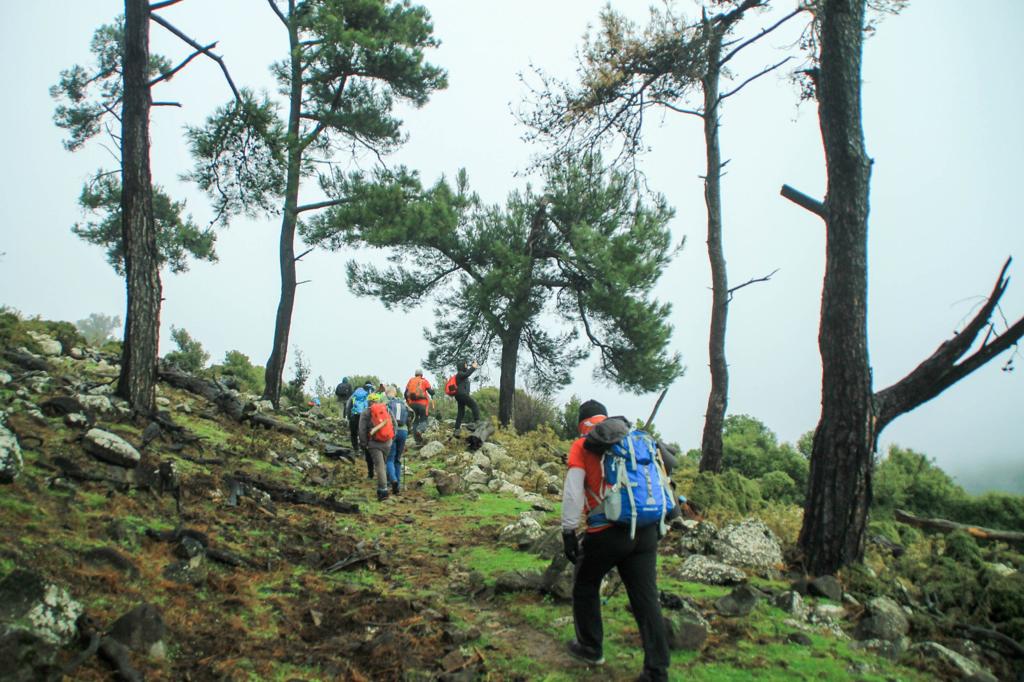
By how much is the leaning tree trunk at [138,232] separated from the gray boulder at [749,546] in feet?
Answer: 25.6

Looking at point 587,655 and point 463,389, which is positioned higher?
point 463,389

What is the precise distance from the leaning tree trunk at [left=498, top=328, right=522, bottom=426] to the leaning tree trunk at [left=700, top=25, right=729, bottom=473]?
9.01 m

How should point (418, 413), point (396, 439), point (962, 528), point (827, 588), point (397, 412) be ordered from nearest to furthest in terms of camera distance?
point (827, 588), point (962, 528), point (396, 439), point (397, 412), point (418, 413)

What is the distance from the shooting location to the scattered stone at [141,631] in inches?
136

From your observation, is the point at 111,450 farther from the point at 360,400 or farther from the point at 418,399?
the point at 418,399

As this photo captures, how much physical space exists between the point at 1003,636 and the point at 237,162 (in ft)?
38.7

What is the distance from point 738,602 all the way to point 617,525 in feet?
5.91

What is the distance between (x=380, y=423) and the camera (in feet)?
33.4

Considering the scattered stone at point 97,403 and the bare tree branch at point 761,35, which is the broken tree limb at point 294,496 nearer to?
the scattered stone at point 97,403

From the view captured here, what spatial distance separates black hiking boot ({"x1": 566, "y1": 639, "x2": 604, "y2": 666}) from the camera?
14.2 feet

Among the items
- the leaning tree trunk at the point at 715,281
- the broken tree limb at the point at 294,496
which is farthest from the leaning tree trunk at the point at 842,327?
the broken tree limb at the point at 294,496

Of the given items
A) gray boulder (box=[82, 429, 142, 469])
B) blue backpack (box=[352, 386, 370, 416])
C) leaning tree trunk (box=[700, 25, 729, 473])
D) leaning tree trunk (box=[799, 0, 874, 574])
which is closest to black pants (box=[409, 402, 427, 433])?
blue backpack (box=[352, 386, 370, 416])

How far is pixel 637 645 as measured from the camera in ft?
15.2

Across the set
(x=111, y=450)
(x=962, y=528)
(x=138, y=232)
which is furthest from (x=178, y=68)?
(x=962, y=528)
